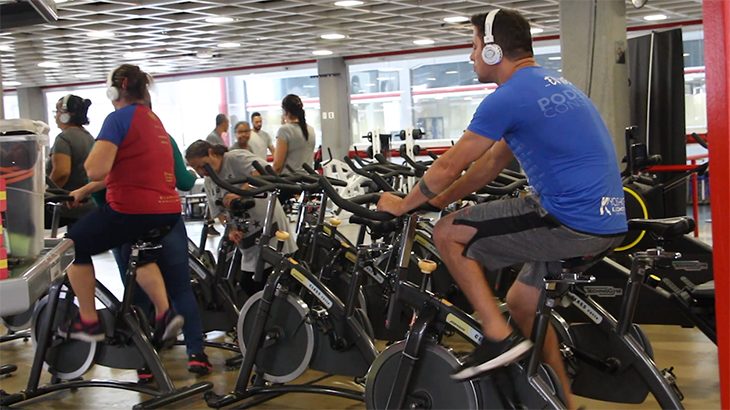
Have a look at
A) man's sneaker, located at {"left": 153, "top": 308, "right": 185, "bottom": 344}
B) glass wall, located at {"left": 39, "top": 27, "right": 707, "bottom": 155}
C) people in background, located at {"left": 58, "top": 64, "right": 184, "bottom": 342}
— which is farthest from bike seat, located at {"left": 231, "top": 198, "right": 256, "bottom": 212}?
glass wall, located at {"left": 39, "top": 27, "right": 707, "bottom": 155}

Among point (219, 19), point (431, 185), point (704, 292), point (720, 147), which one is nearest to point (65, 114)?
point (431, 185)

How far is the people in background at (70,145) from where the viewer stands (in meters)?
4.21

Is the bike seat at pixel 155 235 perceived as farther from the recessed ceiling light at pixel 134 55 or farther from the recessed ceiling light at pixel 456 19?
the recessed ceiling light at pixel 134 55

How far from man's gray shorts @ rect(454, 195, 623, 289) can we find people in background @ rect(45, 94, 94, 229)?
2.80 meters

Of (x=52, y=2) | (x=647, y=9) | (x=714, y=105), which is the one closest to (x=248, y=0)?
(x=647, y=9)

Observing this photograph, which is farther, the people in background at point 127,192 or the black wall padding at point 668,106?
the black wall padding at point 668,106

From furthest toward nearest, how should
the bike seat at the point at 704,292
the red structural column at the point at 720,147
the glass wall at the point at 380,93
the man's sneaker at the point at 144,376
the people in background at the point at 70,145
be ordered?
the glass wall at the point at 380,93, the people in background at the point at 70,145, the man's sneaker at the point at 144,376, the bike seat at the point at 704,292, the red structural column at the point at 720,147

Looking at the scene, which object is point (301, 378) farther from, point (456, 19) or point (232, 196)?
point (456, 19)

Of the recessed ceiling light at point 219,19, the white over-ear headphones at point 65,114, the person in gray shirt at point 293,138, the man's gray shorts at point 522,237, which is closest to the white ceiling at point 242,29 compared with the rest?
the recessed ceiling light at point 219,19

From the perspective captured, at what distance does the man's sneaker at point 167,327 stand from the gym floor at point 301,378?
1.02 feet

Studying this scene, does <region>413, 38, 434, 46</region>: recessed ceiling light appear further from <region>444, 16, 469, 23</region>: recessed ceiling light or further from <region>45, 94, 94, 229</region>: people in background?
<region>45, 94, 94, 229</region>: people in background

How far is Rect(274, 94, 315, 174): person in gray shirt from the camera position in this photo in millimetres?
5715

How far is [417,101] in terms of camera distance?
15586 mm

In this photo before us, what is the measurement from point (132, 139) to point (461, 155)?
1.73 metres
